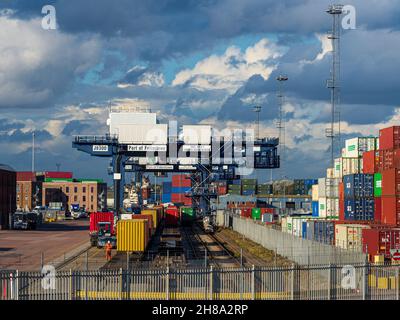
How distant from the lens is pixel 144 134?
91875 mm

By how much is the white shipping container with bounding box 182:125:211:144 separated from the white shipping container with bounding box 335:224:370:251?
49.6 m

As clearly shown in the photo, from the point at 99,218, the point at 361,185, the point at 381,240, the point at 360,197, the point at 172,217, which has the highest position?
the point at 361,185

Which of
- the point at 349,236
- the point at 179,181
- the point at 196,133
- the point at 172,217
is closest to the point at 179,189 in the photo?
the point at 179,181

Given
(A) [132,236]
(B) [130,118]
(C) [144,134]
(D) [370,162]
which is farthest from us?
(B) [130,118]

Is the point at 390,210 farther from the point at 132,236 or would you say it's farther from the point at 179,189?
the point at 179,189

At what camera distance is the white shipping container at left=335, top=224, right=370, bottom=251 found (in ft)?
129

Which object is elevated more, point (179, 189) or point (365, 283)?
point (179, 189)

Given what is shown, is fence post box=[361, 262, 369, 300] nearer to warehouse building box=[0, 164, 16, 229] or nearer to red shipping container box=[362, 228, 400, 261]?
red shipping container box=[362, 228, 400, 261]

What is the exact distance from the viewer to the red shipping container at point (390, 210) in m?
46.2

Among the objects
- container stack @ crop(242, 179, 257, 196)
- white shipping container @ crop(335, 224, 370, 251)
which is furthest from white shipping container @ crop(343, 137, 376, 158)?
container stack @ crop(242, 179, 257, 196)

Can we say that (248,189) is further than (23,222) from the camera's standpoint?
Yes

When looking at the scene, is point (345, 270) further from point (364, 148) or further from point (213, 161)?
point (213, 161)

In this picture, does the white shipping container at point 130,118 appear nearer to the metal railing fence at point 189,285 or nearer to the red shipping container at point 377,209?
the red shipping container at point 377,209

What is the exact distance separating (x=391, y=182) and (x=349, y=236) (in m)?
7.13
